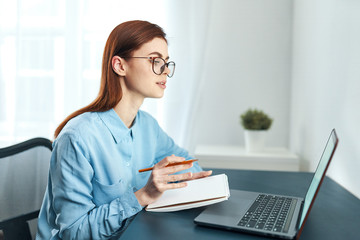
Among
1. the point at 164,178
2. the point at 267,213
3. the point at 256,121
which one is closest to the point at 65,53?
the point at 256,121

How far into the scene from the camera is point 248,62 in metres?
2.26

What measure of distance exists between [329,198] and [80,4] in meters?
1.83

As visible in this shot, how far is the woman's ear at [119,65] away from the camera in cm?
112

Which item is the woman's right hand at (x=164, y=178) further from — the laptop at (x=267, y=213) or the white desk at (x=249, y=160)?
the white desk at (x=249, y=160)

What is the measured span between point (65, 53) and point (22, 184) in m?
1.23

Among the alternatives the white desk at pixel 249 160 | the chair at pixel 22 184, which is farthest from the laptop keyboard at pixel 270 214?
the white desk at pixel 249 160

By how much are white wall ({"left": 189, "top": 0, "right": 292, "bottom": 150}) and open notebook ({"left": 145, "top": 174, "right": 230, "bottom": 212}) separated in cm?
125

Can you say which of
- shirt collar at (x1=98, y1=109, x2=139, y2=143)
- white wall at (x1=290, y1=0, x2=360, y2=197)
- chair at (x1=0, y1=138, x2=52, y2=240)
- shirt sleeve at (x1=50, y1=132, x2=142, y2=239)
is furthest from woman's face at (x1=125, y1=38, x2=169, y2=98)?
white wall at (x1=290, y1=0, x2=360, y2=197)

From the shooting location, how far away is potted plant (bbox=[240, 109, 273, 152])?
1.98 metres

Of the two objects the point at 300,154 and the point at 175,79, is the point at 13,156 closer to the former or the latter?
A: the point at 175,79

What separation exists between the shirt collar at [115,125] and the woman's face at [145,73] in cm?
11

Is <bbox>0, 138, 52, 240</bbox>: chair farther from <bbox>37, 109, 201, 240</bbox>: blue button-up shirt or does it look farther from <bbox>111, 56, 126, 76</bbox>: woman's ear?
<bbox>111, 56, 126, 76</bbox>: woman's ear

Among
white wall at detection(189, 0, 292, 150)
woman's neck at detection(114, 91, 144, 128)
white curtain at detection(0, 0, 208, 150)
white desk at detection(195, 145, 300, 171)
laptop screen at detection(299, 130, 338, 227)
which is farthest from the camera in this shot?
white wall at detection(189, 0, 292, 150)

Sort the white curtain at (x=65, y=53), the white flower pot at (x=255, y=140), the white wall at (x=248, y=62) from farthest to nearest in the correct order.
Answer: the white wall at (x=248, y=62) < the white curtain at (x=65, y=53) < the white flower pot at (x=255, y=140)
